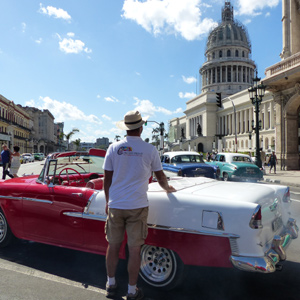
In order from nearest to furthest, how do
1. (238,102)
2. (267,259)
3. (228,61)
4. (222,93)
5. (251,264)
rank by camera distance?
(251,264)
(267,259)
(238,102)
(222,93)
(228,61)

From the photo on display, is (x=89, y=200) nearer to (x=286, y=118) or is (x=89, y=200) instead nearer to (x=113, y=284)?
(x=113, y=284)

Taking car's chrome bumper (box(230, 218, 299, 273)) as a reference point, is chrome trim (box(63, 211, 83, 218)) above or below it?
above

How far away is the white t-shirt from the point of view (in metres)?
3.15

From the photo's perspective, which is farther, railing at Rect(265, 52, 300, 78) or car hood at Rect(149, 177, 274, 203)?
railing at Rect(265, 52, 300, 78)

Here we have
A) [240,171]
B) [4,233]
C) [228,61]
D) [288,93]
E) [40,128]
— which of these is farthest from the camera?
[40,128]

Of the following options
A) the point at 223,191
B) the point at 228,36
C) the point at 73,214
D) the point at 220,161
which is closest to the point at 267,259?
the point at 223,191

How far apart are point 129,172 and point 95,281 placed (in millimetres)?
1398

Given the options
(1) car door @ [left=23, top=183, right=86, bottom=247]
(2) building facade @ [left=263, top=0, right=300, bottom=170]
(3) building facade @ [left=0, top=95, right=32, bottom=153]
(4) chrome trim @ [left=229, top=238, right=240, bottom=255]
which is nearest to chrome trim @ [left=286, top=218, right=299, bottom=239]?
(4) chrome trim @ [left=229, top=238, right=240, bottom=255]

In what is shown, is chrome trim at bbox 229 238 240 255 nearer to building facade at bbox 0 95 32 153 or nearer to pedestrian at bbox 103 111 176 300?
pedestrian at bbox 103 111 176 300

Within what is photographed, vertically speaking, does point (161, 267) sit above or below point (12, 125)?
below

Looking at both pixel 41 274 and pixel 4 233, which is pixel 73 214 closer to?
pixel 41 274

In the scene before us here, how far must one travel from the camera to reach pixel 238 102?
7700 cm

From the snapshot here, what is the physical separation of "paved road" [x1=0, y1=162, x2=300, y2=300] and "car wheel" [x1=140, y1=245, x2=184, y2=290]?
11 cm

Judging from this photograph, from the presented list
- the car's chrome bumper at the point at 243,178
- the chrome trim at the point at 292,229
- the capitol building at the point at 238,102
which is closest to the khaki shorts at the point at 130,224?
the chrome trim at the point at 292,229
